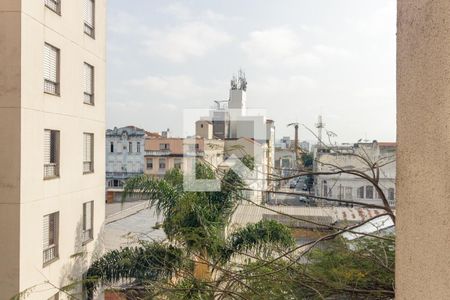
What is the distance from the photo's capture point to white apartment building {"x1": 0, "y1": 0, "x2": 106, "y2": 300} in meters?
5.38

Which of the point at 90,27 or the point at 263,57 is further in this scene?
the point at 90,27

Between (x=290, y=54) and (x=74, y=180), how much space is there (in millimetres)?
4620

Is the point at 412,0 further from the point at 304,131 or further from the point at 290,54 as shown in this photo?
the point at 290,54

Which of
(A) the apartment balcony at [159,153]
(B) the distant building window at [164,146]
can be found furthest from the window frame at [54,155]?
(B) the distant building window at [164,146]

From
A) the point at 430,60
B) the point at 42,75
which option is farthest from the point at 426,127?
the point at 42,75

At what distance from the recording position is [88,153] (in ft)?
26.4

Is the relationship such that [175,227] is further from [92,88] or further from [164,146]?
[164,146]

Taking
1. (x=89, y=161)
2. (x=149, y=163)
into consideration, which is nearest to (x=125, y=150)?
(x=149, y=163)

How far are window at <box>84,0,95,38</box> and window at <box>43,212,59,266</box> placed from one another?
3846 millimetres

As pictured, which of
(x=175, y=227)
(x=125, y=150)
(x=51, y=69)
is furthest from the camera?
(x=125, y=150)

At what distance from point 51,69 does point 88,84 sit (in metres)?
1.61

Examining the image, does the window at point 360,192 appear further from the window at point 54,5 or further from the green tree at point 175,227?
the window at point 54,5

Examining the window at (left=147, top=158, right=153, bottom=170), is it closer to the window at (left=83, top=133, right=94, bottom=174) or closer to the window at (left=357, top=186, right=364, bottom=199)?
the window at (left=83, top=133, right=94, bottom=174)

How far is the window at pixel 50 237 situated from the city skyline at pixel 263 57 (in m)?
3.86
